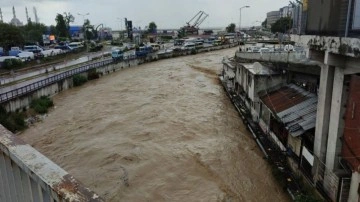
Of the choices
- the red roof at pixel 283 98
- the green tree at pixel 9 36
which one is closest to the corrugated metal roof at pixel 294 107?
the red roof at pixel 283 98

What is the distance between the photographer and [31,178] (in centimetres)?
198

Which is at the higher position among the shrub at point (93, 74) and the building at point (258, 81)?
the building at point (258, 81)

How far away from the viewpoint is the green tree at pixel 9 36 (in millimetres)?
49250

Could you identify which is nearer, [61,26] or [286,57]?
[286,57]

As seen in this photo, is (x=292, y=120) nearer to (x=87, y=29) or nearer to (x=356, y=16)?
(x=356, y=16)

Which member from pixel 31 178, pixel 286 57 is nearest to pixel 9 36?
pixel 286 57

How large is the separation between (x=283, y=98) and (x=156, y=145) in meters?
6.59

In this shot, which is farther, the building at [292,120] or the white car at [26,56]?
the white car at [26,56]

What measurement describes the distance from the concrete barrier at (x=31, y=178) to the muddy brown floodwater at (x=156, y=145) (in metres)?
9.95

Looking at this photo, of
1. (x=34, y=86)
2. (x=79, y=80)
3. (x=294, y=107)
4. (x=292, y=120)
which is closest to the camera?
(x=292, y=120)

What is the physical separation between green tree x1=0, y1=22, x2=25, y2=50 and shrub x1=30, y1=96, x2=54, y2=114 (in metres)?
30.3

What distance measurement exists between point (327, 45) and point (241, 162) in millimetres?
6898

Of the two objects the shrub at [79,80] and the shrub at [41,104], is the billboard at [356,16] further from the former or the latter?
the shrub at [79,80]

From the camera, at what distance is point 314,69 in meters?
15.9
